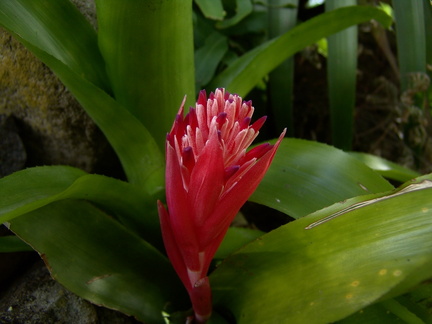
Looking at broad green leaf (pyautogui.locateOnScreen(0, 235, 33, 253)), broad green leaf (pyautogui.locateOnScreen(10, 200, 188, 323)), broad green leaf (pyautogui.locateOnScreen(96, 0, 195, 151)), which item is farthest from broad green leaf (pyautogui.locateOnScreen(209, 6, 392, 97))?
broad green leaf (pyautogui.locateOnScreen(0, 235, 33, 253))

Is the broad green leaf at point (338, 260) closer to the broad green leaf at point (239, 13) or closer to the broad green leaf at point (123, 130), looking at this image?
the broad green leaf at point (123, 130)


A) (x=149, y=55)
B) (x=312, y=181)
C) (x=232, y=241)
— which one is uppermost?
(x=149, y=55)

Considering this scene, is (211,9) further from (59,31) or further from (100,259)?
(100,259)

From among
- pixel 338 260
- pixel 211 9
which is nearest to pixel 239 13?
pixel 211 9

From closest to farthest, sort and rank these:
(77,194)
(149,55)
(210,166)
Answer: (210,166) → (77,194) → (149,55)

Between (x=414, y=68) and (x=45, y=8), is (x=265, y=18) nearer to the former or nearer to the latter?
(x=414, y=68)

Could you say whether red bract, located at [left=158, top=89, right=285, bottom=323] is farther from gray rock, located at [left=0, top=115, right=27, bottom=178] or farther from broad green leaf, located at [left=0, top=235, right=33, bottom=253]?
gray rock, located at [left=0, top=115, right=27, bottom=178]
